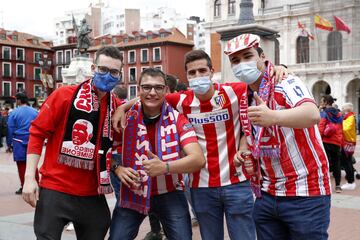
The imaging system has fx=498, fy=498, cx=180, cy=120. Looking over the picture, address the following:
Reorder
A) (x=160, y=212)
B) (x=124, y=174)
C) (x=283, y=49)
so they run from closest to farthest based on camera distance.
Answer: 1. (x=124, y=174)
2. (x=160, y=212)
3. (x=283, y=49)

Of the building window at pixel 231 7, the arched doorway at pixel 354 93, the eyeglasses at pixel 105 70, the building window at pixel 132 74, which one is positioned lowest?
the eyeglasses at pixel 105 70

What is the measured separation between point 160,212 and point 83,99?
104 cm

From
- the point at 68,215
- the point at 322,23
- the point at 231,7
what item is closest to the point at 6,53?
the point at 231,7

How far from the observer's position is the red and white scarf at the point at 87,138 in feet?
11.8

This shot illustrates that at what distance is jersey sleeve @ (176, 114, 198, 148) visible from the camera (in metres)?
3.62

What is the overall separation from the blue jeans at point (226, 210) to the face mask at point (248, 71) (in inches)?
36.1

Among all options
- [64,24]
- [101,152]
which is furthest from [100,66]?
[64,24]

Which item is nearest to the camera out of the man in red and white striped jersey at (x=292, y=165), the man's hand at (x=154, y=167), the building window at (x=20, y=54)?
the man in red and white striped jersey at (x=292, y=165)

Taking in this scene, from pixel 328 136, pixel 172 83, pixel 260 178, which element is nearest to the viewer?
pixel 260 178

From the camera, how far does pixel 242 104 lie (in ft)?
12.1

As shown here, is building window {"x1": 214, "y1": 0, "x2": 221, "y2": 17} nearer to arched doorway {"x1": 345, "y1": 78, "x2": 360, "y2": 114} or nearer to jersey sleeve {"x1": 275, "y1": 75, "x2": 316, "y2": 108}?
arched doorway {"x1": 345, "y1": 78, "x2": 360, "y2": 114}

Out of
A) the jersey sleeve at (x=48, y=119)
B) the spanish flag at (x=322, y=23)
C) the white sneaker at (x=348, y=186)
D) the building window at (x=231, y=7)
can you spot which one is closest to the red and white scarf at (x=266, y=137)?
the jersey sleeve at (x=48, y=119)

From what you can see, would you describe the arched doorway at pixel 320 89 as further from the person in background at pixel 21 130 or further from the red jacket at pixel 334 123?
the person in background at pixel 21 130

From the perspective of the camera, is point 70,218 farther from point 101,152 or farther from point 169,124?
point 169,124
